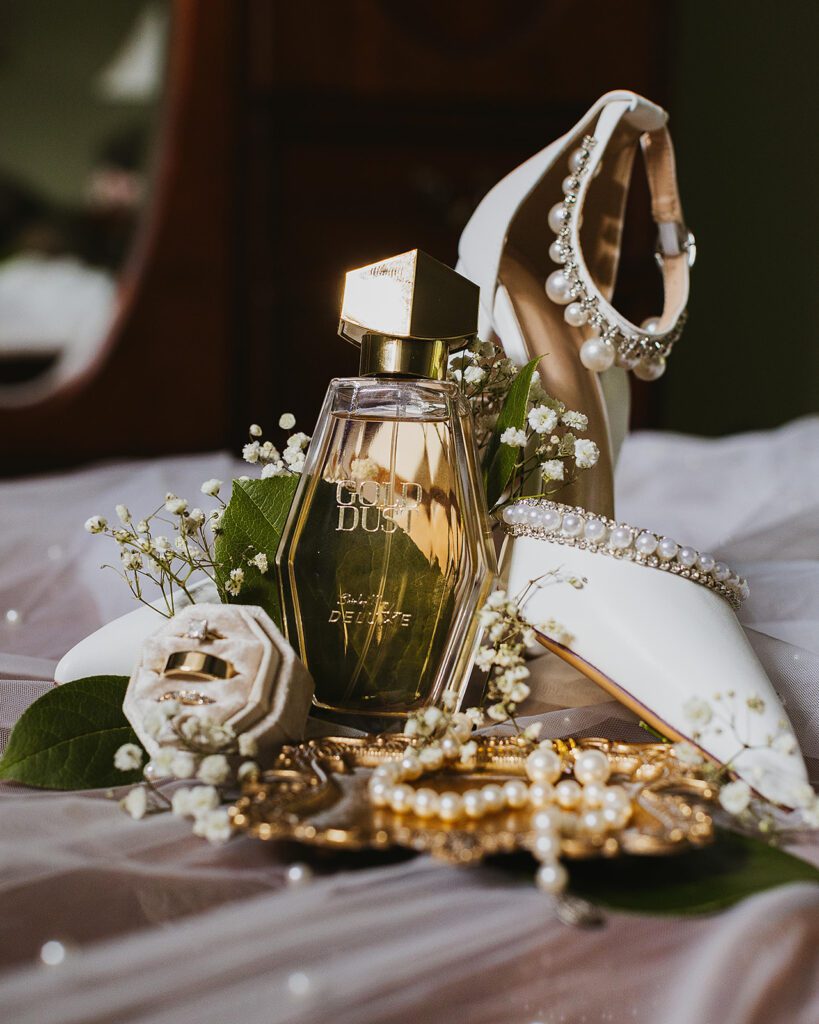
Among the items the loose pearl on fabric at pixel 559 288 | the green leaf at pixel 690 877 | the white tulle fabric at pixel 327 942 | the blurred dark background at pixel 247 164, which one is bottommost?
the white tulle fabric at pixel 327 942

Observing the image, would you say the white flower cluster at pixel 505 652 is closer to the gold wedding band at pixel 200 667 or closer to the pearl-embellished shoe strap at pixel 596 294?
the gold wedding band at pixel 200 667

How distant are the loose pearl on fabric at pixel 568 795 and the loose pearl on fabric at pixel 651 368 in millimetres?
327

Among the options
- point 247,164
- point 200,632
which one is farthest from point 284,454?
point 247,164

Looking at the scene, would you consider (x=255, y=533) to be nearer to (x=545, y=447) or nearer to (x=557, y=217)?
(x=545, y=447)

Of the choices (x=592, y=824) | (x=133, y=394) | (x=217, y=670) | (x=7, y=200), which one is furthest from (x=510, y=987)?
(x=7, y=200)

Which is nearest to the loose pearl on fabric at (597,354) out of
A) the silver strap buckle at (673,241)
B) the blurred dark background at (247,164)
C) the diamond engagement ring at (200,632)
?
the silver strap buckle at (673,241)

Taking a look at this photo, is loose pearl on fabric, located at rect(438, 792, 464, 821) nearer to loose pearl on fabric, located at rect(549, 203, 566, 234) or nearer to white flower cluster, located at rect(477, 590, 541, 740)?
white flower cluster, located at rect(477, 590, 541, 740)

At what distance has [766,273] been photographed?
95.7 inches

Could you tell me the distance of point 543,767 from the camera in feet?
1.38

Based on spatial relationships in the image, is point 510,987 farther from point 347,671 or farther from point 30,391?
point 30,391

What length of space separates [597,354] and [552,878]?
37cm

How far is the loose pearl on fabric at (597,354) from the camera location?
2.10ft

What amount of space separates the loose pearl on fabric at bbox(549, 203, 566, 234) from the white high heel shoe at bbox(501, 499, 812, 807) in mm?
189

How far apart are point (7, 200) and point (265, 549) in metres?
1.94
